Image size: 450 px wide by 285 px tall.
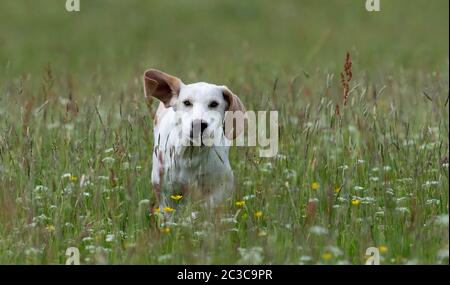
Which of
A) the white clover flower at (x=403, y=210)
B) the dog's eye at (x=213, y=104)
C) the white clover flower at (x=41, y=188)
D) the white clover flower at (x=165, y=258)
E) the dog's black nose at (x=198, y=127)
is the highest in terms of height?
the dog's eye at (x=213, y=104)

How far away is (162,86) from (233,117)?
0.54m

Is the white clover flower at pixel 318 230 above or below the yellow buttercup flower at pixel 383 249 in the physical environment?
above

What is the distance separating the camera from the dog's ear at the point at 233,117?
265 inches

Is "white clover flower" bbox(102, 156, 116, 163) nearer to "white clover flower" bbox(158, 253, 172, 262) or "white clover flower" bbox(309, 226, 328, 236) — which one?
"white clover flower" bbox(158, 253, 172, 262)

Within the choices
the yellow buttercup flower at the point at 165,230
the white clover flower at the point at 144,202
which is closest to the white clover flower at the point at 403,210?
the yellow buttercup flower at the point at 165,230

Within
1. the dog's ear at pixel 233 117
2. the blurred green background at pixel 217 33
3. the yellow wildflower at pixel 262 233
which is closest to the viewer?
the yellow wildflower at pixel 262 233

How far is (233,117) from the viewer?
676cm

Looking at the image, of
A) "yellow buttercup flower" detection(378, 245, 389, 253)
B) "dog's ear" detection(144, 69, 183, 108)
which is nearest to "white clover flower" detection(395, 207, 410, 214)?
"yellow buttercup flower" detection(378, 245, 389, 253)

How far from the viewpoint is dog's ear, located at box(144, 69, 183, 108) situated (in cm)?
680

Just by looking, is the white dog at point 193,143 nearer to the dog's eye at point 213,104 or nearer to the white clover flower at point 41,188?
the dog's eye at point 213,104

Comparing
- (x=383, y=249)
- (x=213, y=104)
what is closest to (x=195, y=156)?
(x=213, y=104)

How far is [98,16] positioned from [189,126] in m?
13.8

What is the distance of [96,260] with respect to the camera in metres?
5.61
